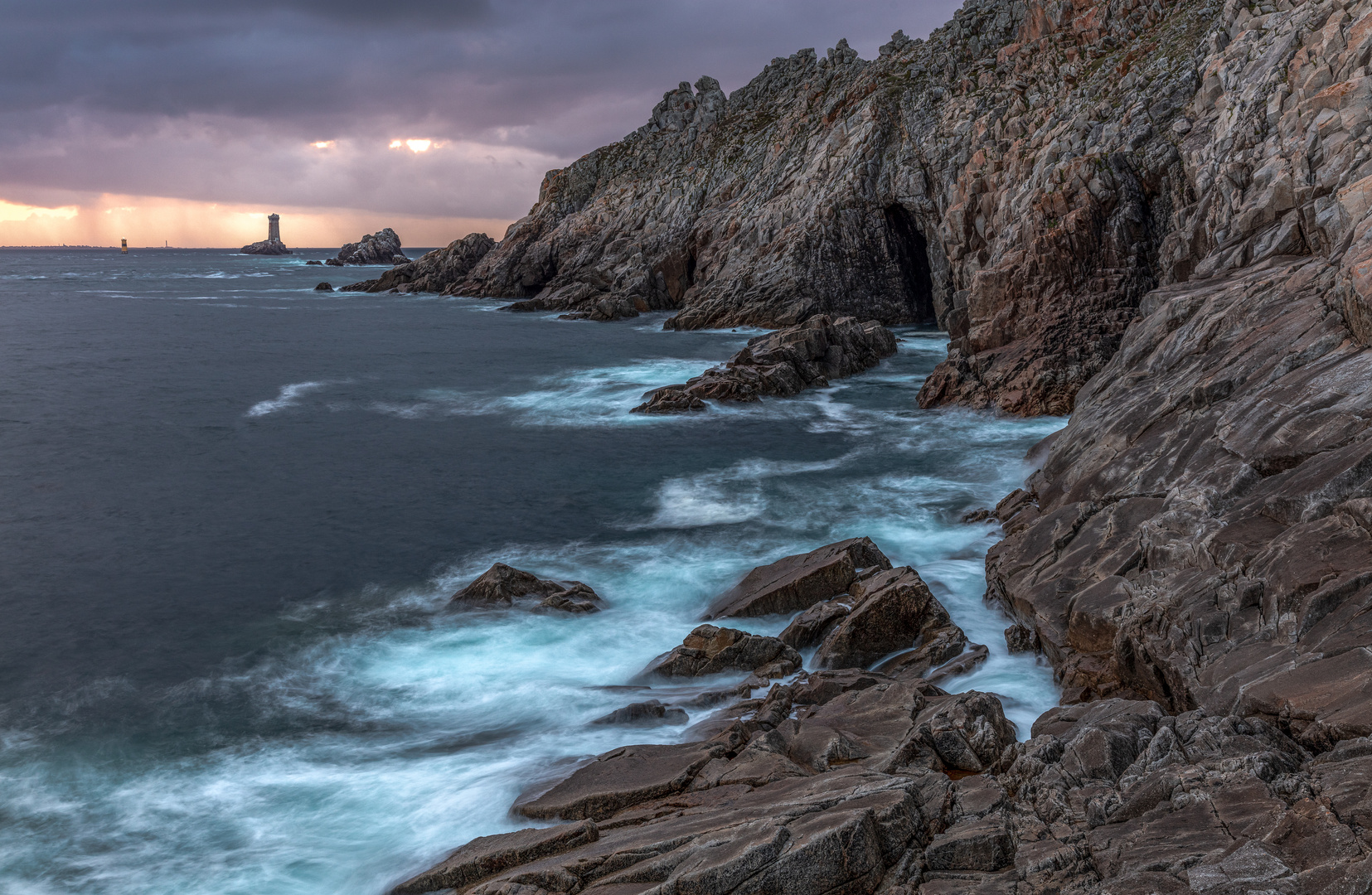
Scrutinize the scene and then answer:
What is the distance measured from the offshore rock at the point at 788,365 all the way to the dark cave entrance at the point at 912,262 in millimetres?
15645

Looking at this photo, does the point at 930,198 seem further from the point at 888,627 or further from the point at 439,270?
the point at 439,270

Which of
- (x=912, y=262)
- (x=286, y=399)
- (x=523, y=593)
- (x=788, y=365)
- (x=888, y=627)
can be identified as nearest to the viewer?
(x=888, y=627)

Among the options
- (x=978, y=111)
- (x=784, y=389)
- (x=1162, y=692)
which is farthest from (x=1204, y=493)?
(x=978, y=111)

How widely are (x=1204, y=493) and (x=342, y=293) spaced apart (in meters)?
111

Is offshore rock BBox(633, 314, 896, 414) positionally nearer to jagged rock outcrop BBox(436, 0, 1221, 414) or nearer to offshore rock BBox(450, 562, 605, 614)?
jagged rock outcrop BBox(436, 0, 1221, 414)

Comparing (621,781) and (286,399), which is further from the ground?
(286,399)

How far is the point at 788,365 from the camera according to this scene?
40.8m

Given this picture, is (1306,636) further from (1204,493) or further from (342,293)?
(342,293)

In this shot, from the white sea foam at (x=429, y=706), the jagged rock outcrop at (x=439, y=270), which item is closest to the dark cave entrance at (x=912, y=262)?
the white sea foam at (x=429, y=706)

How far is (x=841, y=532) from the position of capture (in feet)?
75.3

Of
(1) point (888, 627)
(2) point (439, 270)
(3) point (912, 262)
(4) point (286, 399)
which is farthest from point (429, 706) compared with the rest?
(2) point (439, 270)

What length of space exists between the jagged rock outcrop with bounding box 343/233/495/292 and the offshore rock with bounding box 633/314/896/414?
6851 cm

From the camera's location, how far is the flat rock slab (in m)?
10.4

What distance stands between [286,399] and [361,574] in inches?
977
